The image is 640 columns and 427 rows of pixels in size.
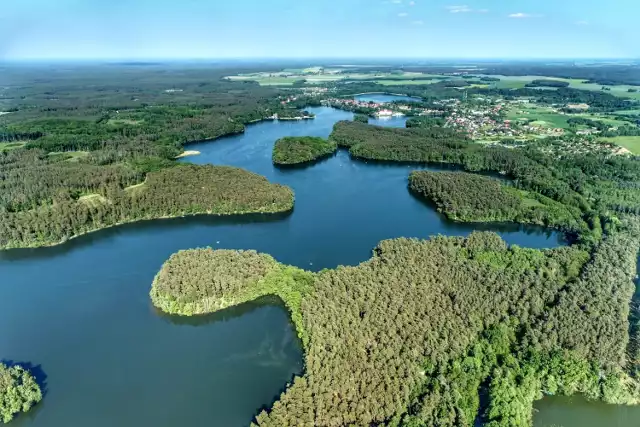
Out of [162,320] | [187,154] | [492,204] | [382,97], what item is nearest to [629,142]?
[492,204]

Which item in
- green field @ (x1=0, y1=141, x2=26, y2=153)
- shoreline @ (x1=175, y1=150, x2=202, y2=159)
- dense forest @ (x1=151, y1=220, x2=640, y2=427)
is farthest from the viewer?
shoreline @ (x1=175, y1=150, x2=202, y2=159)

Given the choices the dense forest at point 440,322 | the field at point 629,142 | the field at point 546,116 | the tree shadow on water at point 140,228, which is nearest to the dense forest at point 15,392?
the dense forest at point 440,322

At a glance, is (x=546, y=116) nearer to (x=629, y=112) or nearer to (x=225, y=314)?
(x=629, y=112)

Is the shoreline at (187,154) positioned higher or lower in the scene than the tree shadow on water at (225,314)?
higher

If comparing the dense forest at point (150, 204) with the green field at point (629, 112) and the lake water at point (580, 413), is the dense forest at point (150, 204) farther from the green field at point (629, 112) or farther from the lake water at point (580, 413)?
the green field at point (629, 112)

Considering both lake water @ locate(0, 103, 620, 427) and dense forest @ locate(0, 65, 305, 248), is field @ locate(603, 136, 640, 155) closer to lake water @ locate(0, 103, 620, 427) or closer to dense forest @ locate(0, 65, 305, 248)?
lake water @ locate(0, 103, 620, 427)

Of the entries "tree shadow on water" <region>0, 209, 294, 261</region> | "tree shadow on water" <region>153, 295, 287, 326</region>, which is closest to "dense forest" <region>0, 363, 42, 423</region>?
"tree shadow on water" <region>153, 295, 287, 326</region>
